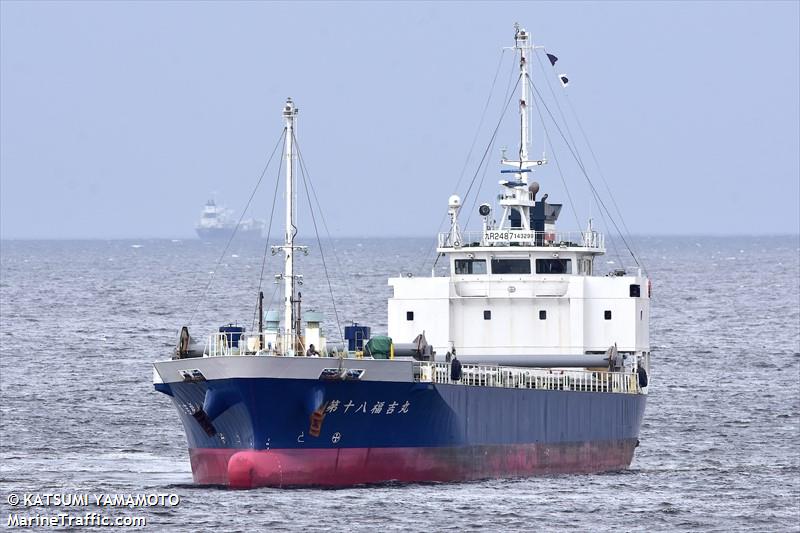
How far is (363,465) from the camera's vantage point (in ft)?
155

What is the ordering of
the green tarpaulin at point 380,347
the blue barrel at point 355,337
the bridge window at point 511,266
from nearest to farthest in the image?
the green tarpaulin at point 380,347
the blue barrel at point 355,337
the bridge window at point 511,266

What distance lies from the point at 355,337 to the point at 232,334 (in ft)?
11.7

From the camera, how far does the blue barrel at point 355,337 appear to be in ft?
162

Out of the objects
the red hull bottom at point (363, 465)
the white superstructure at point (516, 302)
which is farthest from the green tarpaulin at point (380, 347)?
the white superstructure at point (516, 302)

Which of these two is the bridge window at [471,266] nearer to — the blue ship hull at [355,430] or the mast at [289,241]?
the blue ship hull at [355,430]

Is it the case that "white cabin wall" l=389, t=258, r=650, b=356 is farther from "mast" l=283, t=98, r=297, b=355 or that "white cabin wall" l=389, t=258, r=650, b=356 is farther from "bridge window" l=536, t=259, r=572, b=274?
"mast" l=283, t=98, r=297, b=355

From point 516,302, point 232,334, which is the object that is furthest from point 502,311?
point 232,334

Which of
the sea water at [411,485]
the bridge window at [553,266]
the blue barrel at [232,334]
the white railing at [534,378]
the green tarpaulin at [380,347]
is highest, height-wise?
the bridge window at [553,266]

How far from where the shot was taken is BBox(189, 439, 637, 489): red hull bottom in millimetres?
46344

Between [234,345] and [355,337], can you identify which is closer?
[234,345]

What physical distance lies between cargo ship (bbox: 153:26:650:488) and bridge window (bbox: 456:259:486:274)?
0.04 m

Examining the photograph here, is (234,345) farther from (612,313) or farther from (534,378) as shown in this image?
(612,313)

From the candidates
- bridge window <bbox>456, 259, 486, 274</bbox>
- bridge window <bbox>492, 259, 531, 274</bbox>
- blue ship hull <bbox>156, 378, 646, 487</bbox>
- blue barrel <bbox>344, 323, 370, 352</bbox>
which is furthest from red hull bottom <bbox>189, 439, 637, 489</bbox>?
bridge window <bbox>456, 259, 486, 274</bbox>

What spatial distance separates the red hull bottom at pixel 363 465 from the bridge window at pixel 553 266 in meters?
6.56
